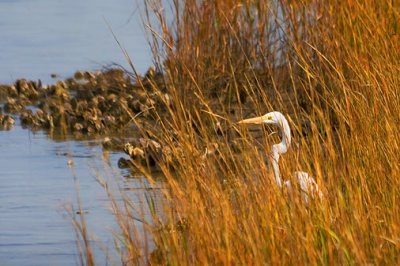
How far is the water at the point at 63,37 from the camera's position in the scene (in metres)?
14.8

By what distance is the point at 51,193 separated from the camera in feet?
29.2

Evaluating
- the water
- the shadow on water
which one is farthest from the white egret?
the water

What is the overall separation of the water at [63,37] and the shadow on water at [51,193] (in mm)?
3164

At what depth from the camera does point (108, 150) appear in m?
10.5

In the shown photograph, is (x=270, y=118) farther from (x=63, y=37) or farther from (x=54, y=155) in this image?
(x=63, y=37)

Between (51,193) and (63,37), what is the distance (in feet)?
28.0

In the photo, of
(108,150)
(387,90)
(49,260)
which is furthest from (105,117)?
(387,90)

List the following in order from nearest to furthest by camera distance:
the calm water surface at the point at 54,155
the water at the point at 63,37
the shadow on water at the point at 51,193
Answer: the shadow on water at the point at 51,193, the calm water surface at the point at 54,155, the water at the point at 63,37

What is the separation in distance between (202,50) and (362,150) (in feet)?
14.3

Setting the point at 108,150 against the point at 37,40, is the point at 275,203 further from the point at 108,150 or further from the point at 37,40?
the point at 37,40

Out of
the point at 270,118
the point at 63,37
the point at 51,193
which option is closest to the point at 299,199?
the point at 270,118

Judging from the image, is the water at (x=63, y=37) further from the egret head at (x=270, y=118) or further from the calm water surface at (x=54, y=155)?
the egret head at (x=270, y=118)

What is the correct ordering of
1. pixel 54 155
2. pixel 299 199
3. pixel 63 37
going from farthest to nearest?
pixel 63 37, pixel 54 155, pixel 299 199

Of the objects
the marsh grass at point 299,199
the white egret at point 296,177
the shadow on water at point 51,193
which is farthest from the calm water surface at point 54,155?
the white egret at point 296,177
